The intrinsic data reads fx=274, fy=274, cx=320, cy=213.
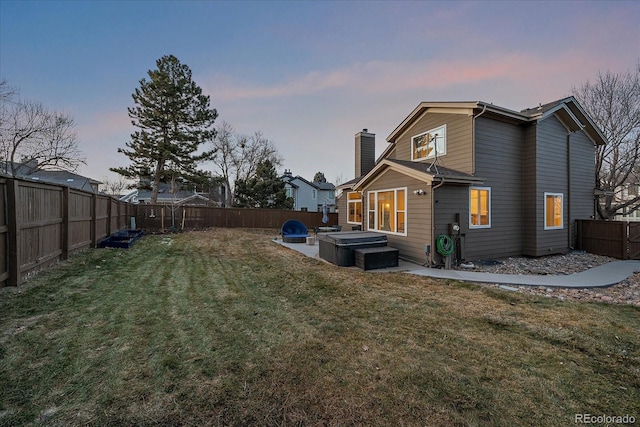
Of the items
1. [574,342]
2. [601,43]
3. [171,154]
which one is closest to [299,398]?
[574,342]

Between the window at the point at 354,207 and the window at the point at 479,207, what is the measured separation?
17.7 ft

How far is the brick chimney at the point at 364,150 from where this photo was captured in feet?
46.9

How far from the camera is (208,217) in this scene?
1873 centimetres

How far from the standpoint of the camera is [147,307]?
402 cm

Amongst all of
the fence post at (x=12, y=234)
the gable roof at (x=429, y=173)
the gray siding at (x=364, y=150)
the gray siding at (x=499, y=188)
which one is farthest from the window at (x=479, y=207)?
the fence post at (x=12, y=234)

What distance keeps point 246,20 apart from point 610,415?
1325 cm

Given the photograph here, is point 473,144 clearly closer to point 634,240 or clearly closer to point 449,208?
point 449,208

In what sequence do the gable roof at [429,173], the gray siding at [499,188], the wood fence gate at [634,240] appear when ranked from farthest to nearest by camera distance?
the wood fence gate at [634,240] → the gray siding at [499,188] → the gable roof at [429,173]

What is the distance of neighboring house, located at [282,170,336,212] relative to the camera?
32.6 metres

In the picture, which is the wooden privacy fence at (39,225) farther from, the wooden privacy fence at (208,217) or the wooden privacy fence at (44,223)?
the wooden privacy fence at (208,217)

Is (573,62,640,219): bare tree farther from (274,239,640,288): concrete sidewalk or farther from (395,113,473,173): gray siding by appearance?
(395,113,473,173): gray siding

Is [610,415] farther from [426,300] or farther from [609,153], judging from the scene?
[609,153]
